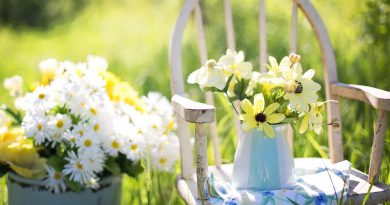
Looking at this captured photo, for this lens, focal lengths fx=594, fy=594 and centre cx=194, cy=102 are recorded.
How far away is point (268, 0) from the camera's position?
3.81 meters

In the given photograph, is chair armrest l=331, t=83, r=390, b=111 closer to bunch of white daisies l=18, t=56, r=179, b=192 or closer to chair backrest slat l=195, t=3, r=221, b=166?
chair backrest slat l=195, t=3, r=221, b=166

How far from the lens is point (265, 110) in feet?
4.17

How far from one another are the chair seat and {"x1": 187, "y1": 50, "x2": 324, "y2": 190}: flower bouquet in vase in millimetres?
126

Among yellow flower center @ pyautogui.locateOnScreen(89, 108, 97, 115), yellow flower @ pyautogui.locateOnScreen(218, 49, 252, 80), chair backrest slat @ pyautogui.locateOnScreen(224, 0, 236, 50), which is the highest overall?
chair backrest slat @ pyautogui.locateOnScreen(224, 0, 236, 50)

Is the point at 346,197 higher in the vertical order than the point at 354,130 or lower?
lower

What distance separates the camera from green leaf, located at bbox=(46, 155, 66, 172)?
1641 millimetres

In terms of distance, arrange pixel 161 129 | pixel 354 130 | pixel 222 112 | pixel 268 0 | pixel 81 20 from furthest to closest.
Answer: pixel 81 20, pixel 268 0, pixel 222 112, pixel 354 130, pixel 161 129

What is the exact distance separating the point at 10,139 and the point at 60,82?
0.24 meters

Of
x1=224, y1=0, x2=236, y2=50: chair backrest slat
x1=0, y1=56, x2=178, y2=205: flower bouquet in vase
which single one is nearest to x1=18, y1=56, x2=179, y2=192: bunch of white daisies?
x1=0, y1=56, x2=178, y2=205: flower bouquet in vase

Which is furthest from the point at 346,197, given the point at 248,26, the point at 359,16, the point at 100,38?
the point at 100,38

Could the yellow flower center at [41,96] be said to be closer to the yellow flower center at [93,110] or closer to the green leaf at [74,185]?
the yellow flower center at [93,110]

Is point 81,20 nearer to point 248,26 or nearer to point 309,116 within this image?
point 248,26

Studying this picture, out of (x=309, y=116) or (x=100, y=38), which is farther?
(x=100, y=38)

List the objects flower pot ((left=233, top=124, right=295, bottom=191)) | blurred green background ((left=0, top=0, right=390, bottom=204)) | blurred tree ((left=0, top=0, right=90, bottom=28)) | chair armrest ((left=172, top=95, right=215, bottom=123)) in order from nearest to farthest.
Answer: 1. chair armrest ((left=172, top=95, right=215, bottom=123))
2. flower pot ((left=233, top=124, right=295, bottom=191))
3. blurred green background ((left=0, top=0, right=390, bottom=204))
4. blurred tree ((left=0, top=0, right=90, bottom=28))
